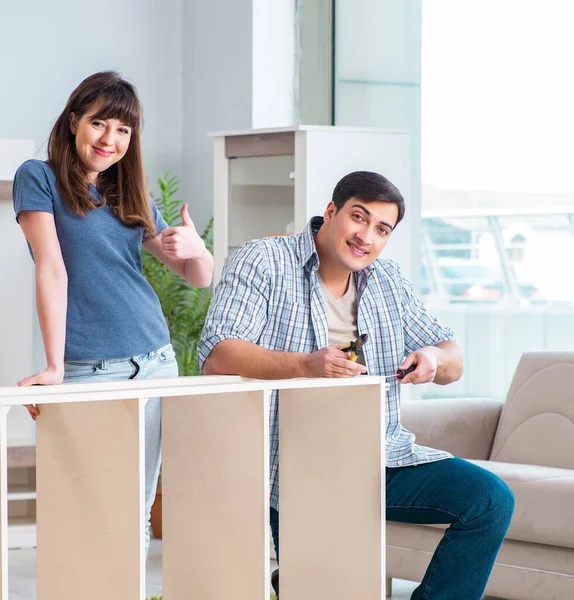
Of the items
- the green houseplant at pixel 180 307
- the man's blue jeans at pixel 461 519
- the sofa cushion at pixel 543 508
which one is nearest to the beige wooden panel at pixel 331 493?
the man's blue jeans at pixel 461 519

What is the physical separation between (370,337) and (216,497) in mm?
555

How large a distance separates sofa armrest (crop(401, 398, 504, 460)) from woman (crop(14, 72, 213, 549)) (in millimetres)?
1547

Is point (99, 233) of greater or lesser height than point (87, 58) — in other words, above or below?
below

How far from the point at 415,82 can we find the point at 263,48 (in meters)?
0.77

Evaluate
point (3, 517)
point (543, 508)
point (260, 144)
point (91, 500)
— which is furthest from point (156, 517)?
point (3, 517)

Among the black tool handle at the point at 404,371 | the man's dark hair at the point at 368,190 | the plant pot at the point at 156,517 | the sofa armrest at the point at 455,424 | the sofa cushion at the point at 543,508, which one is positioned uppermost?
the man's dark hair at the point at 368,190

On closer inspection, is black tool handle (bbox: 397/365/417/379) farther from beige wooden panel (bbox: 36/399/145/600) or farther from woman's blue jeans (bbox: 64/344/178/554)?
beige wooden panel (bbox: 36/399/145/600)

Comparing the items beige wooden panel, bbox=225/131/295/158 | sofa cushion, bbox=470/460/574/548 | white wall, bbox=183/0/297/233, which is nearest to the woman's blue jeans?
sofa cushion, bbox=470/460/574/548

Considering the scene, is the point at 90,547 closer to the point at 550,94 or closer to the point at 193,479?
the point at 193,479

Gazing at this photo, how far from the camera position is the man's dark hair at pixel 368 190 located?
2330mm

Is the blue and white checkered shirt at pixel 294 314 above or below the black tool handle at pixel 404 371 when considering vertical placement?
above

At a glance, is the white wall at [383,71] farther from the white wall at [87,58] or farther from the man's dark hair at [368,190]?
the man's dark hair at [368,190]

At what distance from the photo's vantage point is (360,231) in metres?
2.32

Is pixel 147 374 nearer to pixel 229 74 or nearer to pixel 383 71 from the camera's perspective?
pixel 383 71
